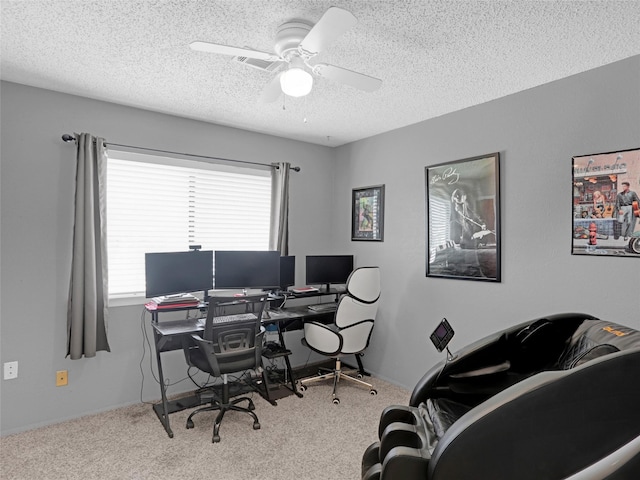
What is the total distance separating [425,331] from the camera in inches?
139

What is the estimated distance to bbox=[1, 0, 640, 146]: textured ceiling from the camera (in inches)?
72.1

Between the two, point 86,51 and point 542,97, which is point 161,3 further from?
point 542,97

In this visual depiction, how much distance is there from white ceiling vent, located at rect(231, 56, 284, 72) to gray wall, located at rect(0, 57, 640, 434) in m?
1.41

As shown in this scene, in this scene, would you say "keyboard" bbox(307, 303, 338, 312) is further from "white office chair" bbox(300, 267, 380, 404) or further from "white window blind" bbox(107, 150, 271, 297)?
"white window blind" bbox(107, 150, 271, 297)

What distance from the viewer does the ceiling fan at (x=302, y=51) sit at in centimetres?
162

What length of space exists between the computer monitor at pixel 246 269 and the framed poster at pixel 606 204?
2.50 metres

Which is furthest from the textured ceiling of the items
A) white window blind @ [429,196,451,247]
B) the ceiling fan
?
white window blind @ [429,196,451,247]

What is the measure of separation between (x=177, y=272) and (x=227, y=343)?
0.83 metres

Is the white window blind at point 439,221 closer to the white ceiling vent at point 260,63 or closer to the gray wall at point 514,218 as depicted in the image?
the gray wall at point 514,218

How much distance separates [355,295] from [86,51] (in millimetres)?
2665

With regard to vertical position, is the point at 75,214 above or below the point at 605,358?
above

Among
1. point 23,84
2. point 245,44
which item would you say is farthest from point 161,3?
point 23,84

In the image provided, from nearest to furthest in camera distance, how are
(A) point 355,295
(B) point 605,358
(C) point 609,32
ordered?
(B) point 605,358 → (C) point 609,32 → (A) point 355,295

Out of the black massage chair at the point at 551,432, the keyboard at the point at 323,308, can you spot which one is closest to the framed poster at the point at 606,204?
the black massage chair at the point at 551,432
